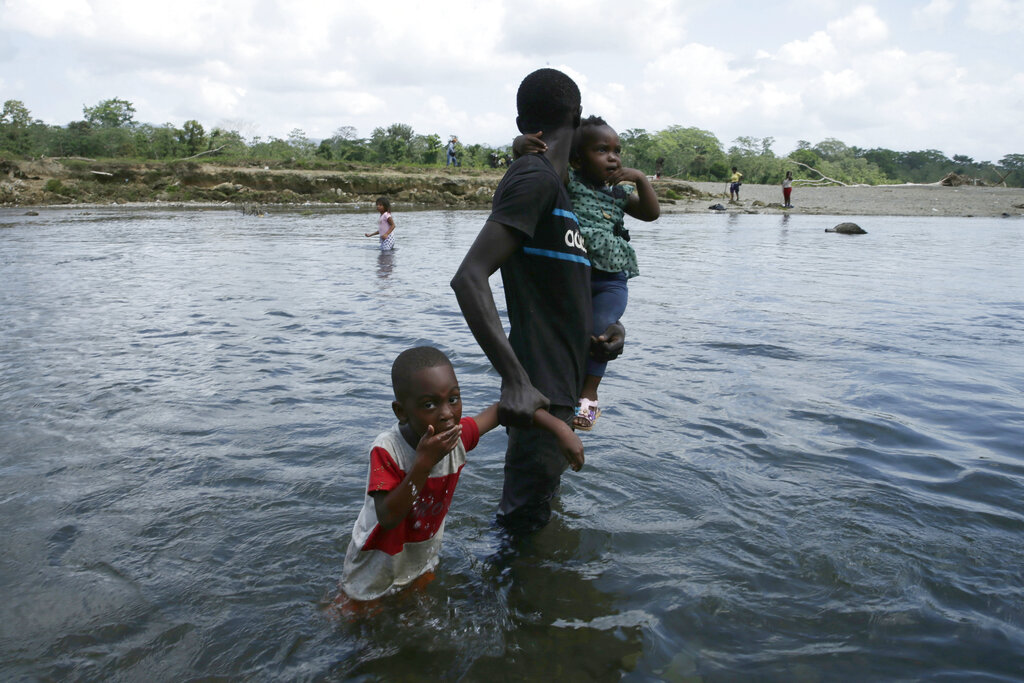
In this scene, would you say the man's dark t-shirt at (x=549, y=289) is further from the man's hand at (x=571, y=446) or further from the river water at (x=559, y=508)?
the river water at (x=559, y=508)

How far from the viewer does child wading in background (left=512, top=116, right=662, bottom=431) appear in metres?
2.89

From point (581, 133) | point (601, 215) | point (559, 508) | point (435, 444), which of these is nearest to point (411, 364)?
point (435, 444)

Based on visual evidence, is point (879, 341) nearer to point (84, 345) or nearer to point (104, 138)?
point (84, 345)

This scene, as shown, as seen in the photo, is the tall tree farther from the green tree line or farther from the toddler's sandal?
the toddler's sandal

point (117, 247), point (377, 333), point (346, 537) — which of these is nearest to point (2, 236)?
point (117, 247)

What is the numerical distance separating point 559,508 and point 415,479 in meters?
1.55

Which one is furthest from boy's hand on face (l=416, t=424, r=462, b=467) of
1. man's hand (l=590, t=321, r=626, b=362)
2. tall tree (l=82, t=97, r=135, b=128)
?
tall tree (l=82, t=97, r=135, b=128)

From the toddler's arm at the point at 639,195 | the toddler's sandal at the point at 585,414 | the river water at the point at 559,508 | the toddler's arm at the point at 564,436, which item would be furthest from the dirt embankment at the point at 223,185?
the toddler's arm at the point at 564,436

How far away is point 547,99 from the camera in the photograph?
2.70 meters

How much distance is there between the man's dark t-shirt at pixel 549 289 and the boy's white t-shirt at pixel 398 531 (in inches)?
14.4

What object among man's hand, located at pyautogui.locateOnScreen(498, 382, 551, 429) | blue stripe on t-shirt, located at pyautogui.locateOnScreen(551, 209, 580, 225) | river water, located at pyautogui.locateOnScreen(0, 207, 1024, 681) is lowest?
river water, located at pyautogui.locateOnScreen(0, 207, 1024, 681)

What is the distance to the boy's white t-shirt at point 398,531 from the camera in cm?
262

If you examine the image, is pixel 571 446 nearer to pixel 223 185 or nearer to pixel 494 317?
pixel 494 317

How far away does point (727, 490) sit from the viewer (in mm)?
3920
